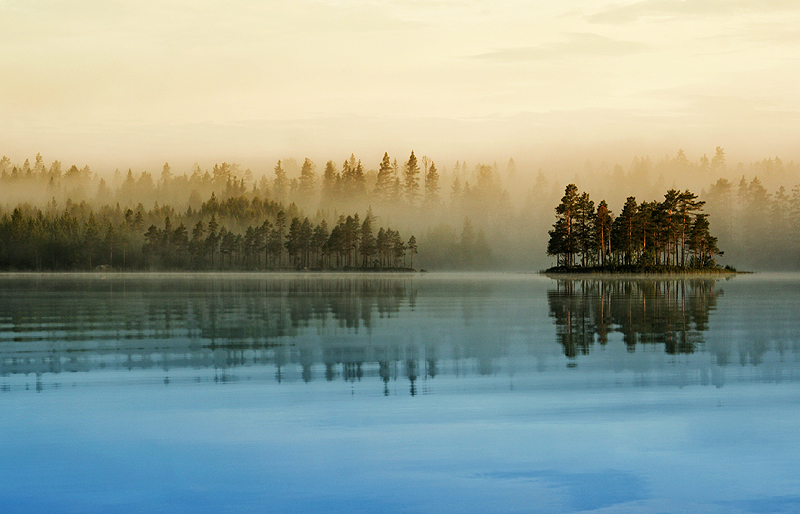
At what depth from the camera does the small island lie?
424 ft

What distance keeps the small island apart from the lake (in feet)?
354

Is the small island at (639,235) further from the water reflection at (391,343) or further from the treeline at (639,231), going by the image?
the water reflection at (391,343)

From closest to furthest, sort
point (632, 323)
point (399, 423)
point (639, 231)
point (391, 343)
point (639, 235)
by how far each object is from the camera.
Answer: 1. point (399, 423)
2. point (391, 343)
3. point (632, 323)
4. point (639, 231)
5. point (639, 235)

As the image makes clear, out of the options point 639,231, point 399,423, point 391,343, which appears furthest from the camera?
point 639,231

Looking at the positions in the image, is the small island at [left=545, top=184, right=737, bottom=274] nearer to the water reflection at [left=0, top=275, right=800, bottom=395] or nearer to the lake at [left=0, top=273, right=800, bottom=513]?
the water reflection at [left=0, top=275, right=800, bottom=395]

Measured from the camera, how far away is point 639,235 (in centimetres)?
13338

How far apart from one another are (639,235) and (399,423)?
12837 cm

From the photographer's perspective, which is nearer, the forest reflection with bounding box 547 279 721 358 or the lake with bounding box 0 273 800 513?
the lake with bounding box 0 273 800 513

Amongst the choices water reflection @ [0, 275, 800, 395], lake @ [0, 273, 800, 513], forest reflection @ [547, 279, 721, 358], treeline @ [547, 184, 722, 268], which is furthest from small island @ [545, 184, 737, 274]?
lake @ [0, 273, 800, 513]

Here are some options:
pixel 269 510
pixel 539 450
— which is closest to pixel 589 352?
pixel 539 450

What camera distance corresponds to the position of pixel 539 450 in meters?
10.4

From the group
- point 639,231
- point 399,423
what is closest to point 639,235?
point 639,231

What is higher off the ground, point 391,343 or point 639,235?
point 639,235

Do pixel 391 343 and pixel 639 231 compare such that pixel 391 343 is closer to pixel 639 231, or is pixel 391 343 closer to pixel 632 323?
pixel 632 323
